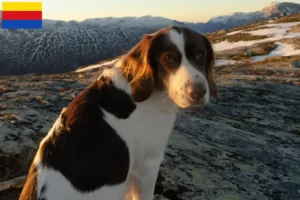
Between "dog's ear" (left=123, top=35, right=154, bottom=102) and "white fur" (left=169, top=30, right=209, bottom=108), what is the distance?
29 cm

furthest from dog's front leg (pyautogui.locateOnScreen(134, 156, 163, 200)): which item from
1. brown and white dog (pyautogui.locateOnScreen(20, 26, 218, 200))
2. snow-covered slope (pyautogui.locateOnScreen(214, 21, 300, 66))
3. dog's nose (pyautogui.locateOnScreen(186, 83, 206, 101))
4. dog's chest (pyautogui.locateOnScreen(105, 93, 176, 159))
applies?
snow-covered slope (pyautogui.locateOnScreen(214, 21, 300, 66))

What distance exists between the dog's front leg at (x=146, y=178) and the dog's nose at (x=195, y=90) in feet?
3.35

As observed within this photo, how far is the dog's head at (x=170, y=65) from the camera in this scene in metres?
3.99

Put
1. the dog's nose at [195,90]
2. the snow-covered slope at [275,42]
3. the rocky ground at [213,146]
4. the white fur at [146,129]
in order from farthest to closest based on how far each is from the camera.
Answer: the snow-covered slope at [275,42] < the rocky ground at [213,146] < the white fur at [146,129] < the dog's nose at [195,90]

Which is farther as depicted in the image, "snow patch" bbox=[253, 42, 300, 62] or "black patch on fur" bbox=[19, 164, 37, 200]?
"snow patch" bbox=[253, 42, 300, 62]

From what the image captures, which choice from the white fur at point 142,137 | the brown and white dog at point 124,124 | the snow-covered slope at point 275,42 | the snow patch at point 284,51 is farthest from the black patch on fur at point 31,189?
the snow patch at point 284,51

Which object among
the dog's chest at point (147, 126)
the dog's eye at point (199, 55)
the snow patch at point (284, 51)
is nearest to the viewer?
the dog's chest at point (147, 126)

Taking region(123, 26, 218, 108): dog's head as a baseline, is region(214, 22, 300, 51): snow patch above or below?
below

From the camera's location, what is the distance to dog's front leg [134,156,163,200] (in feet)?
14.3

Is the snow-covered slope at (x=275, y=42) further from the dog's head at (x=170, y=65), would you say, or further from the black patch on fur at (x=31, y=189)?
the black patch on fur at (x=31, y=189)

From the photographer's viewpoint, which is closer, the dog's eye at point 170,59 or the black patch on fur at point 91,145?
the black patch on fur at point 91,145

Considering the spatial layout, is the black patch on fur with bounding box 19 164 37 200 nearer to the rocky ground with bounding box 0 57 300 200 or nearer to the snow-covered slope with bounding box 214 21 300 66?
the rocky ground with bounding box 0 57 300 200

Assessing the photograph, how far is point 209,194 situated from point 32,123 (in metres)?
3.43

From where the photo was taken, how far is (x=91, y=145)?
3791 millimetres
